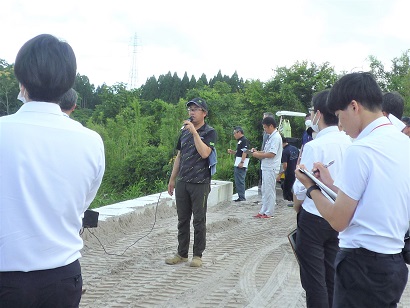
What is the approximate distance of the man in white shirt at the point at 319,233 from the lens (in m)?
3.62

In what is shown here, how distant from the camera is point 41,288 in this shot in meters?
1.88

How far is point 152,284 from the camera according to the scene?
547cm

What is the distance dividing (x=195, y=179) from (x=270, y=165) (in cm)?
415

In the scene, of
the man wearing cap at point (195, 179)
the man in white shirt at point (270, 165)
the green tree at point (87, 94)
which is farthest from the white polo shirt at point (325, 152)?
the green tree at point (87, 94)

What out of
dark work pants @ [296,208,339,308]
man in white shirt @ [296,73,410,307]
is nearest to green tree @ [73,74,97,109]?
dark work pants @ [296,208,339,308]

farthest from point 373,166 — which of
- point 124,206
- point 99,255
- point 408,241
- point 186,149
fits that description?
point 124,206

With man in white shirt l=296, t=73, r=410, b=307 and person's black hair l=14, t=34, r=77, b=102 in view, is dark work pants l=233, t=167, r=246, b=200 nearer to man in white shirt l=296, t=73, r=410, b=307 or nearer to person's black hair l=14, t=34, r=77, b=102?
man in white shirt l=296, t=73, r=410, b=307

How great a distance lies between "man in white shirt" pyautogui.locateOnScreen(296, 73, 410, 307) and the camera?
2.31m

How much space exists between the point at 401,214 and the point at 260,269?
4.05 meters

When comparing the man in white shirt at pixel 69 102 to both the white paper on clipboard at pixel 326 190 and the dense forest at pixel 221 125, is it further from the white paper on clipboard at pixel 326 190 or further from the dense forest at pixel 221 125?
the dense forest at pixel 221 125

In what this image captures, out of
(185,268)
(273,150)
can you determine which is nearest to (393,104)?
(185,268)

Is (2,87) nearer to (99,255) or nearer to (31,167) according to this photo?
(99,255)

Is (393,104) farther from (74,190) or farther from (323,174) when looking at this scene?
(74,190)

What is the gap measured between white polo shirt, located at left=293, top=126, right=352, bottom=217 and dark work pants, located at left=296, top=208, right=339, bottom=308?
0.10m
